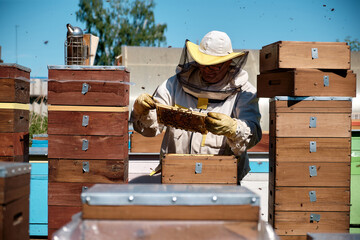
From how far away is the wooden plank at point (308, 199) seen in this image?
2717 mm

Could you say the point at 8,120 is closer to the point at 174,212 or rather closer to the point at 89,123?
the point at 89,123

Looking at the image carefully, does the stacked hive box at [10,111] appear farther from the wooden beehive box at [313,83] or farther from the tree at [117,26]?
the tree at [117,26]

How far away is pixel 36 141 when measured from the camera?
393 cm

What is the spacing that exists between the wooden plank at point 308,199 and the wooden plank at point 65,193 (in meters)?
1.36

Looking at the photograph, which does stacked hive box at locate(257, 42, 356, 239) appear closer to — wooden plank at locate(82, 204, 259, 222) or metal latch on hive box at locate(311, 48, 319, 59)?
metal latch on hive box at locate(311, 48, 319, 59)

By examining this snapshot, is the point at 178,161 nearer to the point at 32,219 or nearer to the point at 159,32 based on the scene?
the point at 32,219

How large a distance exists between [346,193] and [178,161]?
1.17 meters

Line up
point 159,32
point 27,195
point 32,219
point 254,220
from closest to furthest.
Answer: point 254,220 < point 27,195 < point 32,219 < point 159,32

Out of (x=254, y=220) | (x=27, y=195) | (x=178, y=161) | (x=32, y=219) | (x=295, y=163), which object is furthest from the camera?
(x=32, y=219)

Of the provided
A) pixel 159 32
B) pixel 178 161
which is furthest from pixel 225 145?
pixel 159 32

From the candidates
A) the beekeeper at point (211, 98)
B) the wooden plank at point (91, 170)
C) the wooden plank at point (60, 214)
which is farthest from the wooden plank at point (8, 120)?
the beekeeper at point (211, 98)

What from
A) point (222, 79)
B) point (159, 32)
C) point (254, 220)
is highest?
point (159, 32)

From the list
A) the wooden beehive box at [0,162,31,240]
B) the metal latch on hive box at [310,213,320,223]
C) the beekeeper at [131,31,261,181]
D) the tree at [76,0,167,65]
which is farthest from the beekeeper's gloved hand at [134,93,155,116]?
the tree at [76,0,167,65]

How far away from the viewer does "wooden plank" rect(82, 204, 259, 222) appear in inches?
50.7
